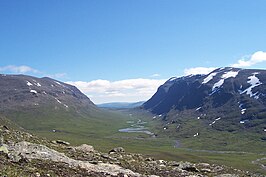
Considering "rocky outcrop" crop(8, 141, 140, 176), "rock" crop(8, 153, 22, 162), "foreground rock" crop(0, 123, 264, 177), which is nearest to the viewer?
"foreground rock" crop(0, 123, 264, 177)

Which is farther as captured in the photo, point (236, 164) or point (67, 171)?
point (236, 164)

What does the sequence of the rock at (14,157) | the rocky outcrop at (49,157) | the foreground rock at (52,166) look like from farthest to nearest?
the rocky outcrop at (49,157) < the rock at (14,157) < the foreground rock at (52,166)

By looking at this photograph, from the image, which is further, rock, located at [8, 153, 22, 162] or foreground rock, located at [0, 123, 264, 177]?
rock, located at [8, 153, 22, 162]

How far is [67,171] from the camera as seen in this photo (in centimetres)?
2603

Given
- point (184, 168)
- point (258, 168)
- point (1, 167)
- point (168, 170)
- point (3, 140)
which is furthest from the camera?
point (258, 168)

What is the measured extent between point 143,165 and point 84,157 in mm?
7347

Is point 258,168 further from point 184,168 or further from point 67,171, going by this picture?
point 67,171

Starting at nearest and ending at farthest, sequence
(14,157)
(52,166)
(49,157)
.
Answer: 1. (52,166)
2. (14,157)
3. (49,157)

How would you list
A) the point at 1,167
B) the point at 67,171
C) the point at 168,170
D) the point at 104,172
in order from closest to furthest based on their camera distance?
the point at 1,167 → the point at 67,171 → the point at 104,172 → the point at 168,170

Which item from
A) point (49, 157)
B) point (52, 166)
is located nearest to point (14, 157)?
point (52, 166)

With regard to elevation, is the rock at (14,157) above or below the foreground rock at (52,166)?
above

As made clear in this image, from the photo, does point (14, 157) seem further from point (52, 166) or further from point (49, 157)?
point (49, 157)

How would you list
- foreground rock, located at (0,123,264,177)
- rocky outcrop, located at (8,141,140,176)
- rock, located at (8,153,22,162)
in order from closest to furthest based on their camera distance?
1. foreground rock, located at (0,123,264,177)
2. rock, located at (8,153,22,162)
3. rocky outcrop, located at (8,141,140,176)

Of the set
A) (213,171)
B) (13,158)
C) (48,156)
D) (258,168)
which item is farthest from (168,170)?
(258,168)
